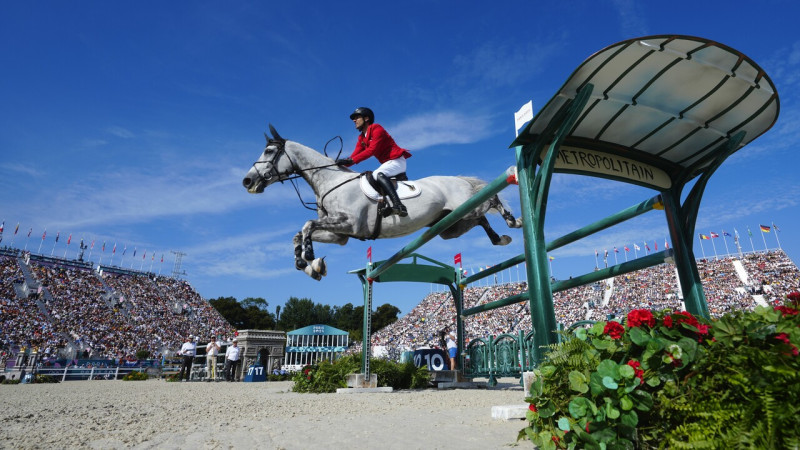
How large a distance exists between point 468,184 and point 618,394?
12.2 feet

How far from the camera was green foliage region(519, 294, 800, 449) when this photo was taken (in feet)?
3.98

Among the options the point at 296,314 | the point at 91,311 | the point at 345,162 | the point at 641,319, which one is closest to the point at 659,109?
the point at 641,319

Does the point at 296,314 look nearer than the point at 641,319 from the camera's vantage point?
No

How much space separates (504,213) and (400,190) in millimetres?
1390

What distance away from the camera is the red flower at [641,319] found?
68.2 inches

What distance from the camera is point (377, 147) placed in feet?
15.0

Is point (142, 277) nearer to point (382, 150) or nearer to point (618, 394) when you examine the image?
point (382, 150)

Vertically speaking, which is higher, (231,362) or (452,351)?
(452,351)

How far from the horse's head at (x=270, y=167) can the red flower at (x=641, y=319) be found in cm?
408

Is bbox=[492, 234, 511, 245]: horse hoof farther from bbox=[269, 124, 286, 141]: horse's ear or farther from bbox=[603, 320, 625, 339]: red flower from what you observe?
bbox=[603, 320, 625, 339]: red flower

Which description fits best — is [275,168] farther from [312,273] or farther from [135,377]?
[135,377]

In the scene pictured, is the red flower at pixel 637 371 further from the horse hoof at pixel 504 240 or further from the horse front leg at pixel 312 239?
the horse hoof at pixel 504 240

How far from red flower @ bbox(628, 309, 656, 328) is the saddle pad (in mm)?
3000

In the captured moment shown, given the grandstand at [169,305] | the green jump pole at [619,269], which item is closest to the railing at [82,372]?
the grandstand at [169,305]
